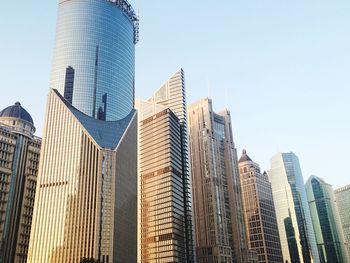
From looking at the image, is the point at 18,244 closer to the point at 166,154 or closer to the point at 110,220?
the point at 110,220

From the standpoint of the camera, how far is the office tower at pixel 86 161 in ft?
490

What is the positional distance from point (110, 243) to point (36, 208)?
3227cm

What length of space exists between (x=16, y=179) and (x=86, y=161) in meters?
27.2

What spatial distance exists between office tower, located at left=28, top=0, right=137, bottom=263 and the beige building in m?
0.35

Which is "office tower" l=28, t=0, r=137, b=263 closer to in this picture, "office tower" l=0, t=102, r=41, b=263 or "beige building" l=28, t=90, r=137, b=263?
"beige building" l=28, t=90, r=137, b=263

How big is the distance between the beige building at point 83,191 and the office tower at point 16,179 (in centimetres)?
543

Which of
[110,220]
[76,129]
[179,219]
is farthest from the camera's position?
[179,219]

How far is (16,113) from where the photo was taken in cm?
17075

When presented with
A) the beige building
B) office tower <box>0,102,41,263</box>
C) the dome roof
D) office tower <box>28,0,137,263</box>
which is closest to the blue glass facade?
office tower <box>28,0,137,263</box>

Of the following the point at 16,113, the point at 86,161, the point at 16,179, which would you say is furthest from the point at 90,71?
the point at 16,179

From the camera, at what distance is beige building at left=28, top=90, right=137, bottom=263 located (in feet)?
486

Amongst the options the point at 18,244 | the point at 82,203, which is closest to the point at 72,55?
the point at 82,203

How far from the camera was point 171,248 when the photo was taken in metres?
178

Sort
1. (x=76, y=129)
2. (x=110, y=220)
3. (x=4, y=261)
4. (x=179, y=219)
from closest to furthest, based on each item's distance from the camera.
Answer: (x=4, y=261) < (x=110, y=220) < (x=76, y=129) < (x=179, y=219)
